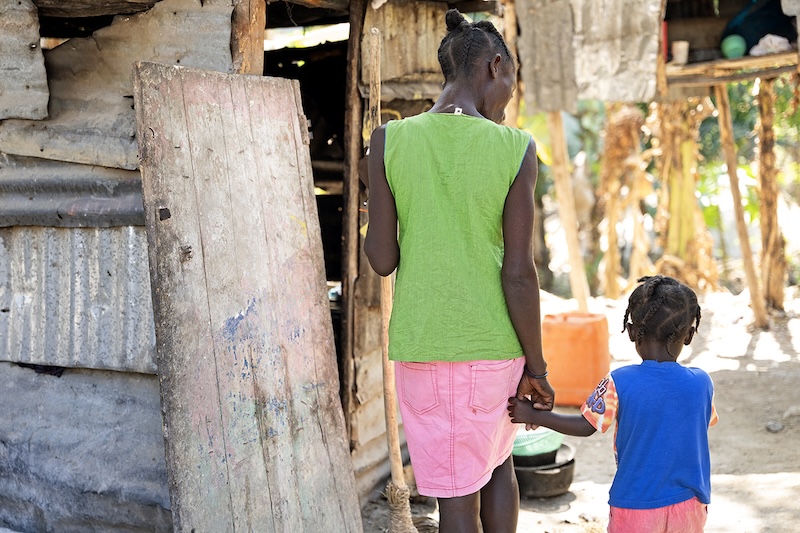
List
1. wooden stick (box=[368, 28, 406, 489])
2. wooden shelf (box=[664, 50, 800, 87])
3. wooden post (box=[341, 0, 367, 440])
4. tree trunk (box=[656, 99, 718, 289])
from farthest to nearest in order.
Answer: tree trunk (box=[656, 99, 718, 289]) → wooden shelf (box=[664, 50, 800, 87]) → wooden post (box=[341, 0, 367, 440]) → wooden stick (box=[368, 28, 406, 489])

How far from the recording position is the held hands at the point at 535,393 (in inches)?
92.9

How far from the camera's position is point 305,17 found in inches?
166

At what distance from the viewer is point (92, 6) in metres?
2.99

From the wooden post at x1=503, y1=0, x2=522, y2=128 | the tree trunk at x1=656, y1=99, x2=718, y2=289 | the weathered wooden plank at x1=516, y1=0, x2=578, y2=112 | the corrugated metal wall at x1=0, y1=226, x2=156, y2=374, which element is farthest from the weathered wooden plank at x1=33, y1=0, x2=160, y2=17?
the tree trunk at x1=656, y1=99, x2=718, y2=289

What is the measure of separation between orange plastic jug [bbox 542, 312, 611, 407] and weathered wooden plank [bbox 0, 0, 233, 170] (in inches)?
147

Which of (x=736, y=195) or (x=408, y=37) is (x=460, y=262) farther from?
(x=736, y=195)

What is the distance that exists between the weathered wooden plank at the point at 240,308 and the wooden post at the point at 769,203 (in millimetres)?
6624

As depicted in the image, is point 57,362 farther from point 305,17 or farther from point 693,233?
point 693,233

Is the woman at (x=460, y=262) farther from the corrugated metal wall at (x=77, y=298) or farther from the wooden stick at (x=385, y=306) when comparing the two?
Result: the corrugated metal wall at (x=77, y=298)

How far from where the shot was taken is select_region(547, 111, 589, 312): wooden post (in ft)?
21.7

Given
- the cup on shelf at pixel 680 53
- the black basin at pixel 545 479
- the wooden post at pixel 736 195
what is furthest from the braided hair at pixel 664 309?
the wooden post at pixel 736 195

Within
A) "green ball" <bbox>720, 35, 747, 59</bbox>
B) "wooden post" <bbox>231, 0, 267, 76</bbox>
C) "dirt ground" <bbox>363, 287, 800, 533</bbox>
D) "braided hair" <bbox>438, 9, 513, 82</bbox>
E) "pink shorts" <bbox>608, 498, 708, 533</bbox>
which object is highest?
"green ball" <bbox>720, 35, 747, 59</bbox>

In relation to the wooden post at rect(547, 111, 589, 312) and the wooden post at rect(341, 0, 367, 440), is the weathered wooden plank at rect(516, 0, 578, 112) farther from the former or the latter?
the wooden post at rect(341, 0, 367, 440)

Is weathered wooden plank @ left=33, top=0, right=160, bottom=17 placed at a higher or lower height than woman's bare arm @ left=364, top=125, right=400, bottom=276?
higher
